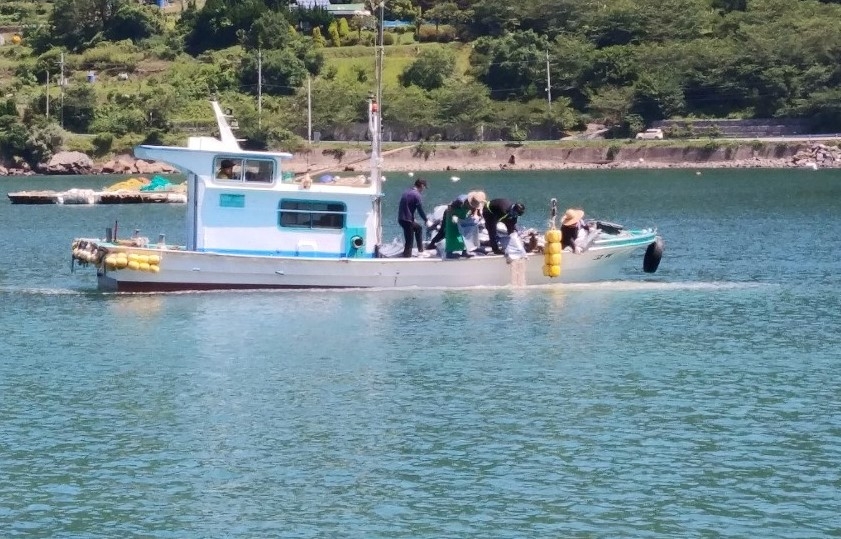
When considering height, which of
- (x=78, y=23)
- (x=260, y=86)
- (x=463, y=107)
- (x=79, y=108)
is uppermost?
(x=78, y=23)

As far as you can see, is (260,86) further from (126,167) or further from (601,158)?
(601,158)

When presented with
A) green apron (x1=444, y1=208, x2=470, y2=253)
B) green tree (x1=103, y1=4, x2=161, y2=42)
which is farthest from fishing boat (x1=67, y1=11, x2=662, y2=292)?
green tree (x1=103, y1=4, x2=161, y2=42)

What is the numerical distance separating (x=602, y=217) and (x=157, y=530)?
50711 mm

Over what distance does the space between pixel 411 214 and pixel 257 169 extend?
11.7 feet

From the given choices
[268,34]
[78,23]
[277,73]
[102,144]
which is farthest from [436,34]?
[102,144]

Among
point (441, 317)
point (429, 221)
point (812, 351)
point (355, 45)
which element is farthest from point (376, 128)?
point (355, 45)

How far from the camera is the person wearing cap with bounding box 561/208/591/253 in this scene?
37719 mm

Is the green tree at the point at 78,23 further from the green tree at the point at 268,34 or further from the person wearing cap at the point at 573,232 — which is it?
the person wearing cap at the point at 573,232

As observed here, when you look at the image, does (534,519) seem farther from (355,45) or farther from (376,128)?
(355,45)

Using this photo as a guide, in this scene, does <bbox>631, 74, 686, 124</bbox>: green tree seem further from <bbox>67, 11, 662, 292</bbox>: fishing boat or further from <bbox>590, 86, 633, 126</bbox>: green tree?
<bbox>67, 11, 662, 292</bbox>: fishing boat

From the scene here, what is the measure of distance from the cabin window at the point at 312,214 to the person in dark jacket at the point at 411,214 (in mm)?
1391

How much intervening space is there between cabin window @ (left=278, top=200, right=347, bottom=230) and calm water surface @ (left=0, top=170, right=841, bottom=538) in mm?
1622

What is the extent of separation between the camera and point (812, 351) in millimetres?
30344

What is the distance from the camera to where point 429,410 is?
83.1 feet
